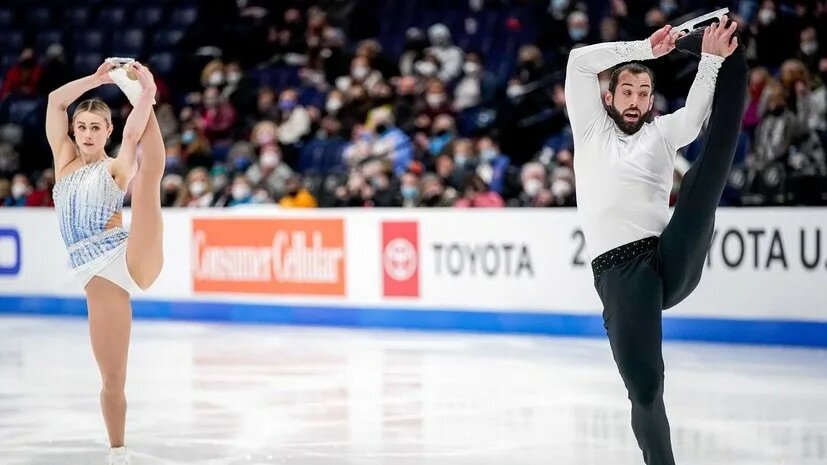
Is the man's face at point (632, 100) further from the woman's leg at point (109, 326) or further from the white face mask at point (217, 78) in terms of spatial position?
the white face mask at point (217, 78)

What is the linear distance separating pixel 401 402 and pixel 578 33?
7386 mm

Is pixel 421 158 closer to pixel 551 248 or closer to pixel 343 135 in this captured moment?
pixel 343 135

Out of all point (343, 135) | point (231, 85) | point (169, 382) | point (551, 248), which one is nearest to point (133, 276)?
point (169, 382)

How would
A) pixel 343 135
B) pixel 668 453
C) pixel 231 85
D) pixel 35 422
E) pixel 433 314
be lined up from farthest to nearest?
pixel 231 85, pixel 343 135, pixel 433 314, pixel 35 422, pixel 668 453

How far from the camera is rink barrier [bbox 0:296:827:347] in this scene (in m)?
11.1

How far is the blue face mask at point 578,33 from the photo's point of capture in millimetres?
14812

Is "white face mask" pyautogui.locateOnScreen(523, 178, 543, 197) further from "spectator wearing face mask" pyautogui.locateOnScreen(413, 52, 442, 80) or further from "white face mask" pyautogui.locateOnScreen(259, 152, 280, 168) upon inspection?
"white face mask" pyautogui.locateOnScreen(259, 152, 280, 168)

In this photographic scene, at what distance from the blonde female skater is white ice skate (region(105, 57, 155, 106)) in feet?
0.06

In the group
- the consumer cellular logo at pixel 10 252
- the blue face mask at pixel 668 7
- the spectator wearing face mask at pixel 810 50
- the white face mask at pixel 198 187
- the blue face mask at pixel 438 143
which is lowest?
the consumer cellular logo at pixel 10 252

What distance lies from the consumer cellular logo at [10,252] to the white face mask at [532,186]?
5.70 meters

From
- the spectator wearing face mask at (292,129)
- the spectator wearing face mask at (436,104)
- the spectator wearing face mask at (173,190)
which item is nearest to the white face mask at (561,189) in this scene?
the spectator wearing face mask at (436,104)

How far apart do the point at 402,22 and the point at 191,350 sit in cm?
741

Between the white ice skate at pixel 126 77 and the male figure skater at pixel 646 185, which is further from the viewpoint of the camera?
the white ice skate at pixel 126 77

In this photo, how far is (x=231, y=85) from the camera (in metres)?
17.5
